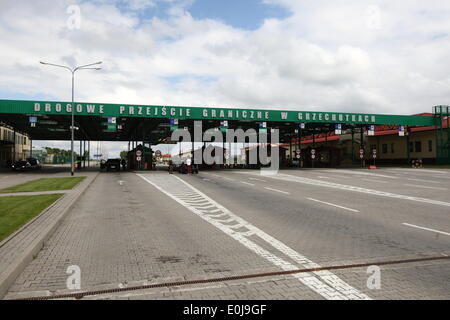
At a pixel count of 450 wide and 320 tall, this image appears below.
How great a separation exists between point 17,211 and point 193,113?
2904 centimetres

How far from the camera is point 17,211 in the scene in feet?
33.8

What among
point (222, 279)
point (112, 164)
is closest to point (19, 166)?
point (112, 164)

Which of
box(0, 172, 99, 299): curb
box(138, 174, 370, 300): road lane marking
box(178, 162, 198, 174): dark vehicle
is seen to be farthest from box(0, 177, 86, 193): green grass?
box(178, 162, 198, 174): dark vehicle

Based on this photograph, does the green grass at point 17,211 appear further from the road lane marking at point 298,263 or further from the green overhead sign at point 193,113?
the green overhead sign at point 193,113

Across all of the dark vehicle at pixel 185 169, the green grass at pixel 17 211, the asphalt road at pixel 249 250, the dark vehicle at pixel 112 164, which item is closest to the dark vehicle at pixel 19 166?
the dark vehicle at pixel 112 164

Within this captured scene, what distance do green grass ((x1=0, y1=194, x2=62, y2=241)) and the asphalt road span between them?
0.95m

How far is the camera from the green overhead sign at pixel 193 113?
33812mm

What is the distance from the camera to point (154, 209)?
39.0ft

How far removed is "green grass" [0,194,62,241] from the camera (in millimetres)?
7968

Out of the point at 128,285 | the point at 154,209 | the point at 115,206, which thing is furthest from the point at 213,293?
the point at 115,206

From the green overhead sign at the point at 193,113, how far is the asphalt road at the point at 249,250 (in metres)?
25.7

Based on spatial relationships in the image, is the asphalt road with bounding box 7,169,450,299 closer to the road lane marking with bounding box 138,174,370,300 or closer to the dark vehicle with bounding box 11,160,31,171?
the road lane marking with bounding box 138,174,370,300
